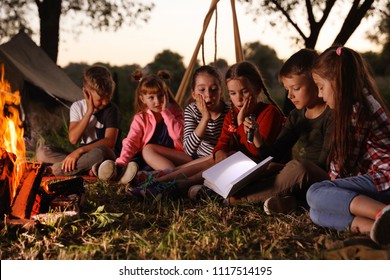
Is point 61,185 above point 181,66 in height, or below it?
below

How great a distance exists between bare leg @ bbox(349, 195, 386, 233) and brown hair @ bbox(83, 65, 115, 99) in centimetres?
271

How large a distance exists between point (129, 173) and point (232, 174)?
3.51ft

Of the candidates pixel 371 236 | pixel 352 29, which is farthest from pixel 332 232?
pixel 352 29

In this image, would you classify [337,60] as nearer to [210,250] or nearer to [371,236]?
[371,236]

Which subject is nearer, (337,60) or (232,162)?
(337,60)

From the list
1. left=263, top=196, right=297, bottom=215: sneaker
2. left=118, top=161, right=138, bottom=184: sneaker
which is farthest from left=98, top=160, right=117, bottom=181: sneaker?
left=263, top=196, right=297, bottom=215: sneaker

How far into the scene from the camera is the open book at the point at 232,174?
3467 mm

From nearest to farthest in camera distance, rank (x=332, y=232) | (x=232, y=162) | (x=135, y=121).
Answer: (x=332, y=232) < (x=232, y=162) < (x=135, y=121)

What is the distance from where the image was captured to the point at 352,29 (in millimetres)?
6918

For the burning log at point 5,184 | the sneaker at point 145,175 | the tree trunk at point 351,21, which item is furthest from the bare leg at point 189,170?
the tree trunk at point 351,21

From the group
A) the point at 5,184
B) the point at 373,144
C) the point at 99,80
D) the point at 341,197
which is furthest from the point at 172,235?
the point at 99,80

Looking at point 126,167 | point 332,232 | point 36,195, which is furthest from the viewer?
point 126,167

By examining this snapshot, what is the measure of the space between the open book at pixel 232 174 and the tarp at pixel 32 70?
395 centimetres

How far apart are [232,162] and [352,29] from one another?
3802mm
